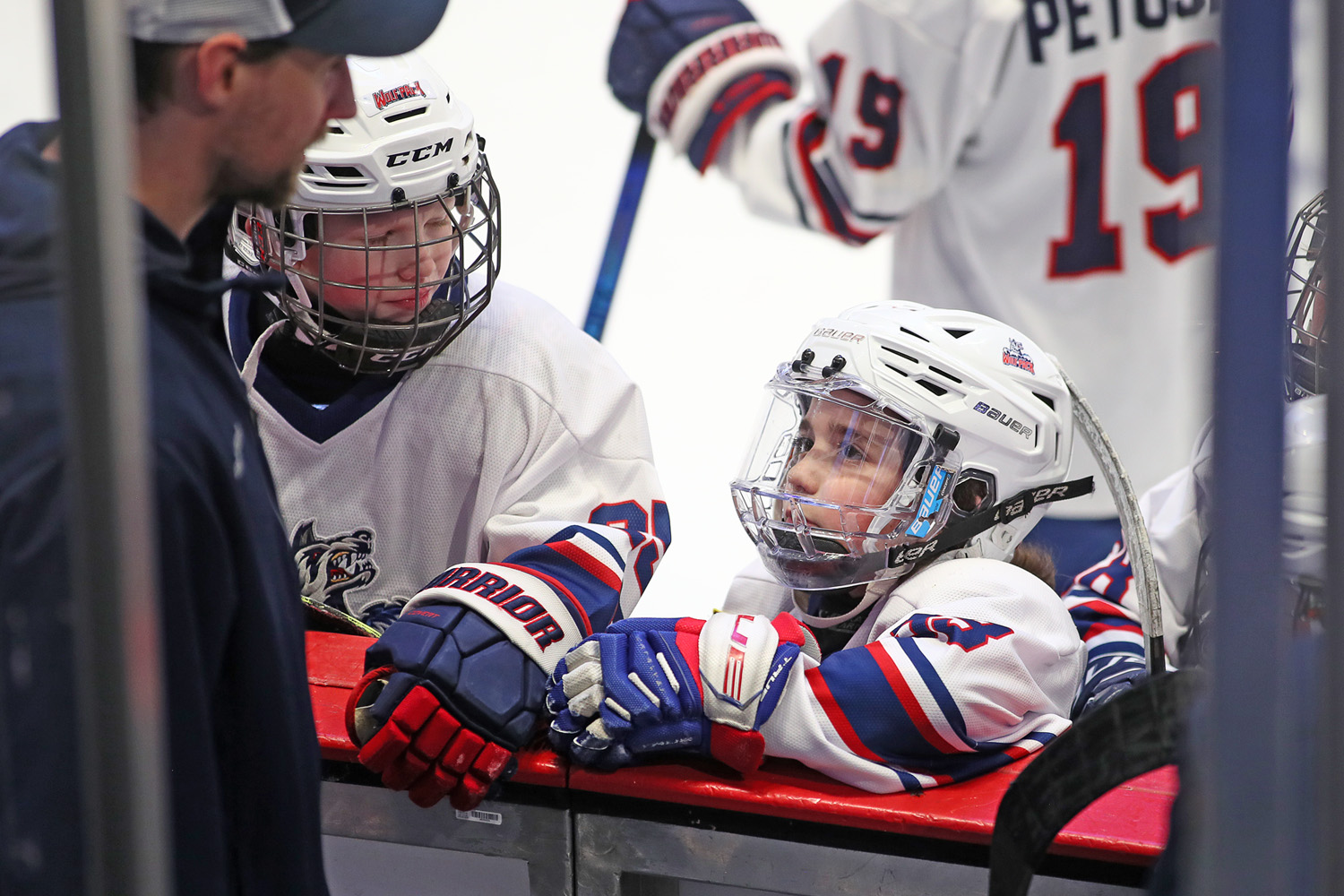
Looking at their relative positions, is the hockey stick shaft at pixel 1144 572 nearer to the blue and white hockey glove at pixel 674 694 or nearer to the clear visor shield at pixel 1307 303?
the blue and white hockey glove at pixel 674 694

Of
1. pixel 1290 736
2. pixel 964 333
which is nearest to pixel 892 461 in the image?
pixel 964 333

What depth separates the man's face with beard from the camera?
A: 70 centimetres

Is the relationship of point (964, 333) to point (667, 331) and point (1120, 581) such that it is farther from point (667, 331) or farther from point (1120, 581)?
point (667, 331)

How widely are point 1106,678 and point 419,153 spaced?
40.0 inches

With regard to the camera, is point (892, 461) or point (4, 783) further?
point (892, 461)

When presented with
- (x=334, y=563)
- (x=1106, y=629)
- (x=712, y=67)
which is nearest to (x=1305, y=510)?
(x=1106, y=629)

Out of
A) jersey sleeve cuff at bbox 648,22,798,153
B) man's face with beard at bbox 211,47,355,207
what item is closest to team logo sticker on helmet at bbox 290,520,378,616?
man's face with beard at bbox 211,47,355,207

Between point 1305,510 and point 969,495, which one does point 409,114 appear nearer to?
point 969,495

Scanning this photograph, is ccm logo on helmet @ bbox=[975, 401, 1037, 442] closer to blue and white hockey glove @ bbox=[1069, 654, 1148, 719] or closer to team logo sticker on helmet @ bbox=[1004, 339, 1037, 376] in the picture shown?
team logo sticker on helmet @ bbox=[1004, 339, 1037, 376]

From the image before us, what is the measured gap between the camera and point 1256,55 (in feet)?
1.44

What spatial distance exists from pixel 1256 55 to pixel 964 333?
3.81ft

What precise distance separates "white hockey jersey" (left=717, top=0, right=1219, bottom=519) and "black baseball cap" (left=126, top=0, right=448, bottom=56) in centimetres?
199

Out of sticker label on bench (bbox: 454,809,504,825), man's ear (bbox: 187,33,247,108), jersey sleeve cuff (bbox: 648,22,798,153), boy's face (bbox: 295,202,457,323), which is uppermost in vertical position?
jersey sleeve cuff (bbox: 648,22,798,153)

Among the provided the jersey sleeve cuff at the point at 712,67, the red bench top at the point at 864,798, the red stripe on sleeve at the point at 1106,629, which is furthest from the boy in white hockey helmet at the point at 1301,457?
the jersey sleeve cuff at the point at 712,67
